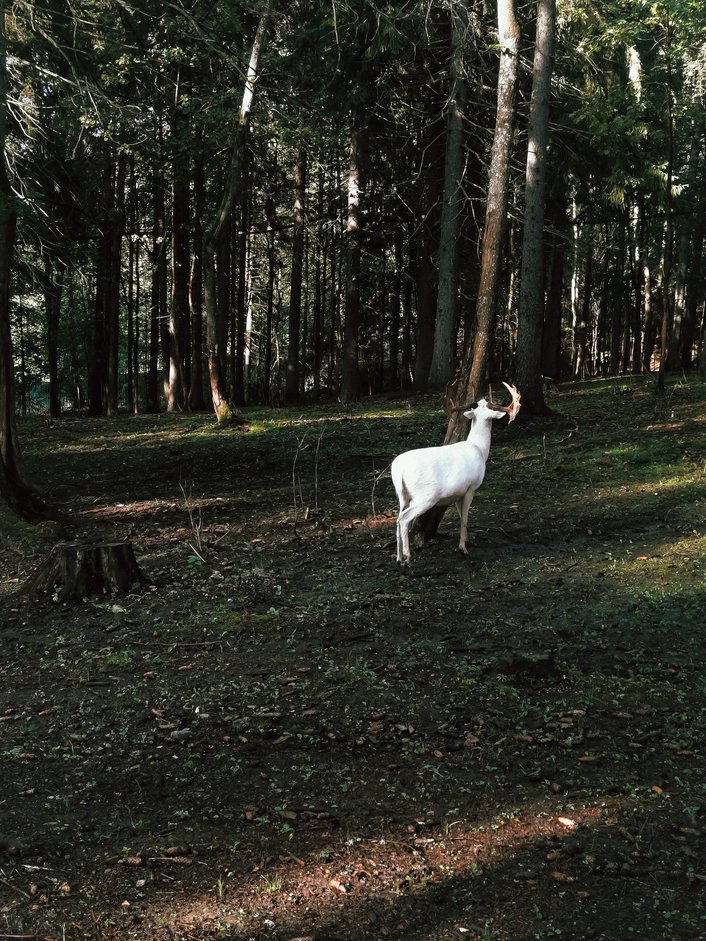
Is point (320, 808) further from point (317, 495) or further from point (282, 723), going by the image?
point (317, 495)

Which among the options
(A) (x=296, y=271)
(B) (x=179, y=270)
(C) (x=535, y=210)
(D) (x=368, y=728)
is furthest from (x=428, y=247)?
(D) (x=368, y=728)

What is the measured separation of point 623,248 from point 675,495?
3007 cm

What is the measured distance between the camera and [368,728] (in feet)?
19.9

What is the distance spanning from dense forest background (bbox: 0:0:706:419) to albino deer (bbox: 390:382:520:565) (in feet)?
4.01

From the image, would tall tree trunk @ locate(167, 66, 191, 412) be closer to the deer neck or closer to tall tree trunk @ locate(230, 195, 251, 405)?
tall tree trunk @ locate(230, 195, 251, 405)

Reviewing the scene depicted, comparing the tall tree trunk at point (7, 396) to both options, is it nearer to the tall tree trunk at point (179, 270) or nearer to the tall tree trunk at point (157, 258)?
the tall tree trunk at point (179, 270)

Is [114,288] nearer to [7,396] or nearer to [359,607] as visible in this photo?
[7,396]

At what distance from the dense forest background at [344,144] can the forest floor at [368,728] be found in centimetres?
328

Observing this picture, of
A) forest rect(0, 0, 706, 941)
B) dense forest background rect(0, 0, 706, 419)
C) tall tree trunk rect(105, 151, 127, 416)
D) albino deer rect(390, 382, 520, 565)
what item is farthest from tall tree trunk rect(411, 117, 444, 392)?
albino deer rect(390, 382, 520, 565)

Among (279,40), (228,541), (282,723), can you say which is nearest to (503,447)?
(228,541)

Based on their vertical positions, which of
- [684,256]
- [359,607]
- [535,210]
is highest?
[684,256]

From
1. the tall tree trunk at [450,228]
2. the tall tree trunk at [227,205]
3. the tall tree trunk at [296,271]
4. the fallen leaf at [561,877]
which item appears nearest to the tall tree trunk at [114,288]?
the tall tree trunk at [296,271]

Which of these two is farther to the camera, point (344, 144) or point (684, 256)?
point (684, 256)

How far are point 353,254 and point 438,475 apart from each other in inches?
557
